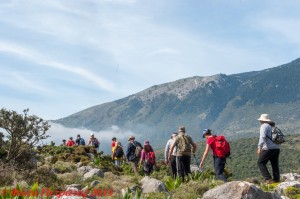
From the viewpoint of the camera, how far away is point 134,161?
1961 centimetres

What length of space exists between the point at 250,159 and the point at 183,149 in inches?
4243

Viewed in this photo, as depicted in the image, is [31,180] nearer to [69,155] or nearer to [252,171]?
[69,155]

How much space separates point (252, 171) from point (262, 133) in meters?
91.5

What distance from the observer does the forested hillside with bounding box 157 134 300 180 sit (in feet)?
322

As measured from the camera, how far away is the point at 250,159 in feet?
383

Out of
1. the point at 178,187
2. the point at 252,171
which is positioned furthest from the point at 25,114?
the point at 252,171

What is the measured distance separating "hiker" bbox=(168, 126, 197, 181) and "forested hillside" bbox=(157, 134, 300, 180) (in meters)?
72.0

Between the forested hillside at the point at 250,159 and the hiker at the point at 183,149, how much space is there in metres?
72.0

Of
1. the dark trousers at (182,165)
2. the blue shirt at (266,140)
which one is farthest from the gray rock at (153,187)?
the blue shirt at (266,140)

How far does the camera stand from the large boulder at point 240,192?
7867 millimetres

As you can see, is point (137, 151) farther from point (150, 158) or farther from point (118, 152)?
point (118, 152)

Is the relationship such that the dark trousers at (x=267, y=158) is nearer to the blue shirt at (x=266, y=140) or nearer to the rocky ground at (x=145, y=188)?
the blue shirt at (x=266, y=140)

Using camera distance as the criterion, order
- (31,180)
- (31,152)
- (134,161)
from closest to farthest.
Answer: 1. (31,180)
2. (31,152)
3. (134,161)

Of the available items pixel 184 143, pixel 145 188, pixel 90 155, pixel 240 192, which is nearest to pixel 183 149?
pixel 184 143
